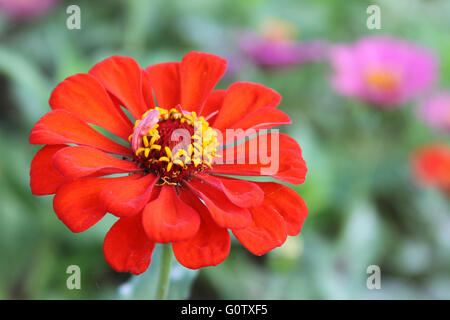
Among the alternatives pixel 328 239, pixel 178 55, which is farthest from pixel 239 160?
pixel 178 55

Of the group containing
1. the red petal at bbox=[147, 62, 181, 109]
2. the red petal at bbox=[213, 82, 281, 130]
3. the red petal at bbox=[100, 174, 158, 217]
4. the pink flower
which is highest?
the pink flower

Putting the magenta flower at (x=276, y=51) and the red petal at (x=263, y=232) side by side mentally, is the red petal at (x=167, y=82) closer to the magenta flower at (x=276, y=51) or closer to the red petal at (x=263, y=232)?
the red petal at (x=263, y=232)

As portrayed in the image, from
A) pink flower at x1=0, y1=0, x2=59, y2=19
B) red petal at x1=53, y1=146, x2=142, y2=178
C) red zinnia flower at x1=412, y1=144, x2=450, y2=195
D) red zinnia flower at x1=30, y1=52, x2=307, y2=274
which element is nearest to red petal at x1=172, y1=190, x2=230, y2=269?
red zinnia flower at x1=30, y1=52, x2=307, y2=274

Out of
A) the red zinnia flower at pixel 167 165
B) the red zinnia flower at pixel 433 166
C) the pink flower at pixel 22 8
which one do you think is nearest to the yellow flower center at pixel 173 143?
the red zinnia flower at pixel 167 165

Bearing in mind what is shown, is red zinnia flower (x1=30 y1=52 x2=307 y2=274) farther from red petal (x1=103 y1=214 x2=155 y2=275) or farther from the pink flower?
the pink flower
